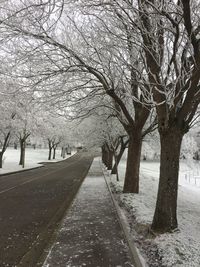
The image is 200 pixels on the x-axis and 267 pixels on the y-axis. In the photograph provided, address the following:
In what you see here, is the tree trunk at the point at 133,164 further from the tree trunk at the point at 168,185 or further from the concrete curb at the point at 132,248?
the tree trunk at the point at 168,185

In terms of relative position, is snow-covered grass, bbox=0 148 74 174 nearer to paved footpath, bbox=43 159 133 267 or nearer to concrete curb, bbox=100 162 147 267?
paved footpath, bbox=43 159 133 267

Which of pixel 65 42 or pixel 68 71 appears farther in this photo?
pixel 65 42

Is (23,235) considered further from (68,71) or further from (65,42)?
(65,42)

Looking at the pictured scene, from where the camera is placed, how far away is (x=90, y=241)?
745cm

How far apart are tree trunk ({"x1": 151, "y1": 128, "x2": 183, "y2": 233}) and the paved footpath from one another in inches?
40.3

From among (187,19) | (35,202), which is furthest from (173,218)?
(35,202)

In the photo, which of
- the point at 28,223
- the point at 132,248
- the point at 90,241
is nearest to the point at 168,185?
the point at 132,248

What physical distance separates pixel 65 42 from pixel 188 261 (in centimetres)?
854

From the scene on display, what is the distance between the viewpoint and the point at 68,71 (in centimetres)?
1071

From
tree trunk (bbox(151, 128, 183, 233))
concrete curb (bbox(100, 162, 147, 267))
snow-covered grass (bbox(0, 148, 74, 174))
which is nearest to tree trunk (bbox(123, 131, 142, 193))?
concrete curb (bbox(100, 162, 147, 267))

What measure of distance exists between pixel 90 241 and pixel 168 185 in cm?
219

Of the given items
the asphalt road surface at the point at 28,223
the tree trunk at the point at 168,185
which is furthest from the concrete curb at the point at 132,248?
the asphalt road surface at the point at 28,223

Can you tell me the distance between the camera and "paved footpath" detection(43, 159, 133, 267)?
609cm

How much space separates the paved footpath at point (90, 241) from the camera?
20.0 ft
